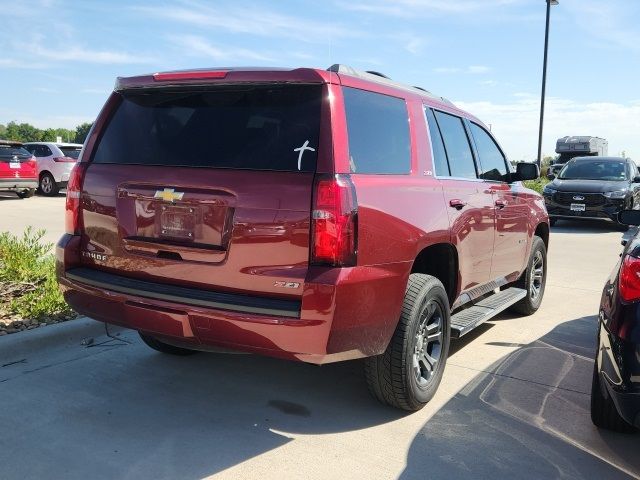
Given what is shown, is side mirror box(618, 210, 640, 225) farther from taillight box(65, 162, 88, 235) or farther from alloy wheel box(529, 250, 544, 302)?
taillight box(65, 162, 88, 235)

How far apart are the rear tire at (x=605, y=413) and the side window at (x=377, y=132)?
1654 millimetres

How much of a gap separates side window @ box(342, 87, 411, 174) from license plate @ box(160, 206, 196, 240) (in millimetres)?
884

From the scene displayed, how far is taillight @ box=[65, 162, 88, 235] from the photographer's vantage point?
12.1ft

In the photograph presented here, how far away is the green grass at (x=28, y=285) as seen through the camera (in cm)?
505

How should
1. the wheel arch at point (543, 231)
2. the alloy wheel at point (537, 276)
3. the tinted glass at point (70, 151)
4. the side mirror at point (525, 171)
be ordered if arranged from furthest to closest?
the tinted glass at point (70, 151)
the wheel arch at point (543, 231)
the alloy wheel at point (537, 276)
the side mirror at point (525, 171)

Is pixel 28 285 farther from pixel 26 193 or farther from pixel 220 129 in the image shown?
pixel 26 193

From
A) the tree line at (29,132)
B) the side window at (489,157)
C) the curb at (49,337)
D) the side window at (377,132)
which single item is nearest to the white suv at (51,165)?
the curb at (49,337)

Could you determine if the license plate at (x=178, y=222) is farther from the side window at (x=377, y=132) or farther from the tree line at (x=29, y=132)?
the tree line at (x=29, y=132)

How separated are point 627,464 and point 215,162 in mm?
2674

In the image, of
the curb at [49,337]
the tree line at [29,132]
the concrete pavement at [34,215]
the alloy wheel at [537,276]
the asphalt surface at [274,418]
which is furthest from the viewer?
the tree line at [29,132]

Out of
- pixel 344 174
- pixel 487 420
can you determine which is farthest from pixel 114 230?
pixel 487 420

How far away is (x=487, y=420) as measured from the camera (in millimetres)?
3701

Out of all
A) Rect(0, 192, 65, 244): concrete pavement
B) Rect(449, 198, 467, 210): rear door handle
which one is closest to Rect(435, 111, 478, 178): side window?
Rect(449, 198, 467, 210): rear door handle

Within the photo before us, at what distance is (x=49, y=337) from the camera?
4609 mm
